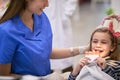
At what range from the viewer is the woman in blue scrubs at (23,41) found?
1560 millimetres

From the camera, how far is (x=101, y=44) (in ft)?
5.40

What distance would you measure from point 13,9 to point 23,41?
0.18 meters

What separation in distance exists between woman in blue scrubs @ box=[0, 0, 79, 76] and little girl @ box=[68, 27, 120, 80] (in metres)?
0.21

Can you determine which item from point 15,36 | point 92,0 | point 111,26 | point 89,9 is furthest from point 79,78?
point 92,0

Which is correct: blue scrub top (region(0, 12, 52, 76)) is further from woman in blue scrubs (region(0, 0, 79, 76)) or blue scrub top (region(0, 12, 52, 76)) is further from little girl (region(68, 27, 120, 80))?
little girl (region(68, 27, 120, 80))

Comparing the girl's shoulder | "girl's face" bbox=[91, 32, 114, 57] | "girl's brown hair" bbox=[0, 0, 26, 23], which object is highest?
"girl's brown hair" bbox=[0, 0, 26, 23]

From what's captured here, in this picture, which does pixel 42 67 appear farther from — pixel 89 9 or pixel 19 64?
pixel 89 9

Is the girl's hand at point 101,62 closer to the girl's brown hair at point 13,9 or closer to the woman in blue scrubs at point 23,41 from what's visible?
the woman in blue scrubs at point 23,41

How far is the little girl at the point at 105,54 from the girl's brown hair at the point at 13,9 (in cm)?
43

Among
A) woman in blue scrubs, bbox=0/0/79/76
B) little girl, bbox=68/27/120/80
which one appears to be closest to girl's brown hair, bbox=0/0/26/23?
woman in blue scrubs, bbox=0/0/79/76

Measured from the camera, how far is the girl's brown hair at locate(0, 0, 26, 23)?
61.6 inches

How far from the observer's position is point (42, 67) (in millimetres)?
1704

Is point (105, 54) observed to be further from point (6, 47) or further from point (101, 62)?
point (6, 47)

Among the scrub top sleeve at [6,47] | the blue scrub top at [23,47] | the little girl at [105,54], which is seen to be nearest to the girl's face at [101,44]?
the little girl at [105,54]
